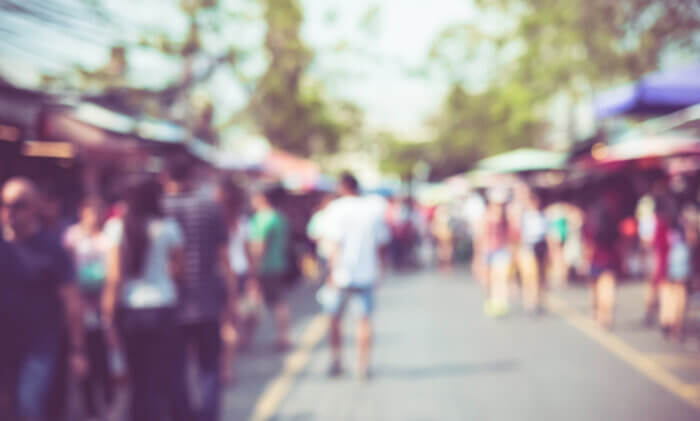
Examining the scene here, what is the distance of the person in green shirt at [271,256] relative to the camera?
812 centimetres

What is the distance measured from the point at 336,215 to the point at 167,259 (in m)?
2.81

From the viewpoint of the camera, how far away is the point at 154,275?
412 cm

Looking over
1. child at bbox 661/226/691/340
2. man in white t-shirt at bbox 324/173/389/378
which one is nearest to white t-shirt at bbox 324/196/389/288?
man in white t-shirt at bbox 324/173/389/378

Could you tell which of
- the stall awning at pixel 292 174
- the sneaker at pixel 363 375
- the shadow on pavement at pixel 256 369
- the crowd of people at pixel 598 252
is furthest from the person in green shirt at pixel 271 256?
the stall awning at pixel 292 174

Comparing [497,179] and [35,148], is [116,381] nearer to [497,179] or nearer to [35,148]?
[35,148]

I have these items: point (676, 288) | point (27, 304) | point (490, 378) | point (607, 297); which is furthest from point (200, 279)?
point (607, 297)

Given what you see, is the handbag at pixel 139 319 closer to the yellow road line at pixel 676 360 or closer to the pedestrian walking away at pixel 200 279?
the pedestrian walking away at pixel 200 279

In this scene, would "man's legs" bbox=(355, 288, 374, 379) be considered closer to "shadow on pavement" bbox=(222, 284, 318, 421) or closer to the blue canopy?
"shadow on pavement" bbox=(222, 284, 318, 421)

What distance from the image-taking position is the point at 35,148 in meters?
7.26

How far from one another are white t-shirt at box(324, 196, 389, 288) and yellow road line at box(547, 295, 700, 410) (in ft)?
8.90

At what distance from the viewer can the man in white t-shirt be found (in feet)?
22.3

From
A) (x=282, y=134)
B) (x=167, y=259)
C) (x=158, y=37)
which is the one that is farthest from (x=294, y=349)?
(x=282, y=134)

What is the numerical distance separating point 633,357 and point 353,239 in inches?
125

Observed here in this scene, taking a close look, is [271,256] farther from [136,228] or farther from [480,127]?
[480,127]
